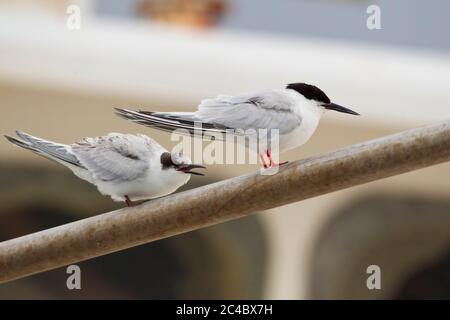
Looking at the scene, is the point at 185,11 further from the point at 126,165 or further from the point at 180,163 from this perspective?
the point at 180,163

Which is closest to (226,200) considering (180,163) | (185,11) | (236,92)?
(180,163)

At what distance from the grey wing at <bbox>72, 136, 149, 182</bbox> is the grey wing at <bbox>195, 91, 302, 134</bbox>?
135mm

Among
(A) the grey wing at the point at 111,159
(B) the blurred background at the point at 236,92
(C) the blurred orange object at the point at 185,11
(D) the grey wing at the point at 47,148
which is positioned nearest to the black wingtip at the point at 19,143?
(D) the grey wing at the point at 47,148

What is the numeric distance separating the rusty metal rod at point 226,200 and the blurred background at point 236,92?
3.16 meters

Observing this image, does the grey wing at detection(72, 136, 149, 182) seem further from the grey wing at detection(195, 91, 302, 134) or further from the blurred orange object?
the blurred orange object

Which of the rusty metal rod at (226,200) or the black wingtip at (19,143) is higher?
the black wingtip at (19,143)

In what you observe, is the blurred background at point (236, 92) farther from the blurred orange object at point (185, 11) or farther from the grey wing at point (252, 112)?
the grey wing at point (252, 112)

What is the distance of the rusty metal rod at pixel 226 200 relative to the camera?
1.10m

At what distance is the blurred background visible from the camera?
4.78 metres

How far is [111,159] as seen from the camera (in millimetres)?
1377

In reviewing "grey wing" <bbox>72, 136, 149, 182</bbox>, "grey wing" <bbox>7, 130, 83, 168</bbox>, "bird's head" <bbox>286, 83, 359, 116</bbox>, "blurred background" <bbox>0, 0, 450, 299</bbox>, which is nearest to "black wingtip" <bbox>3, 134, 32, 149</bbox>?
"grey wing" <bbox>7, 130, 83, 168</bbox>

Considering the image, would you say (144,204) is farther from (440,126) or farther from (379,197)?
(379,197)

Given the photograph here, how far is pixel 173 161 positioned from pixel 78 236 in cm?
16

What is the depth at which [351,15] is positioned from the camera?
5.57 meters
